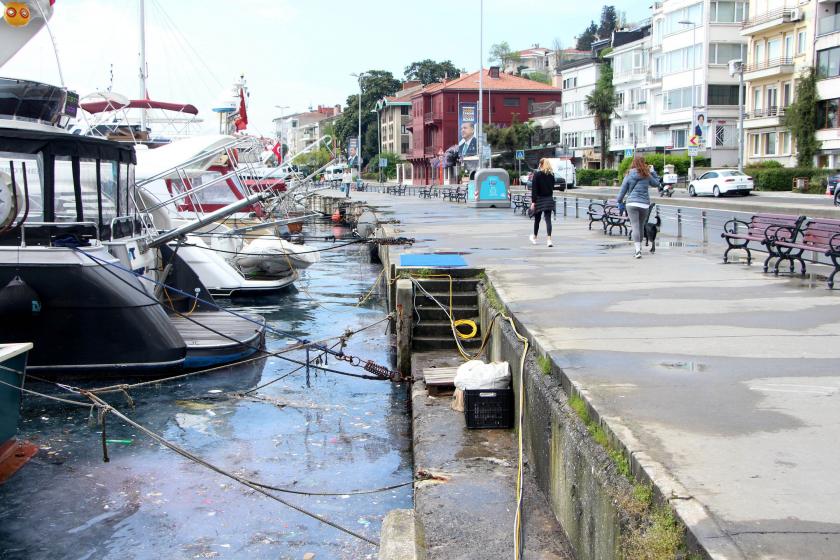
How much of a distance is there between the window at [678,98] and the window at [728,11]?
5.33 m

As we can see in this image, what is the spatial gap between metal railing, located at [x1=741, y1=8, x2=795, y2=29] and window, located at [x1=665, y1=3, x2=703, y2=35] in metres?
4.16

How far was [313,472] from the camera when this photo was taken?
9555 millimetres

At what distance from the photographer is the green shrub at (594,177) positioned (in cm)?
6988

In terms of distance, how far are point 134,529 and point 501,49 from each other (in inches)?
6422

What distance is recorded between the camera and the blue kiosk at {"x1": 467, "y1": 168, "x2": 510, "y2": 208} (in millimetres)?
36644

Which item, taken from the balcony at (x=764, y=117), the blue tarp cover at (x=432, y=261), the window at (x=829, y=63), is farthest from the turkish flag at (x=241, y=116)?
the balcony at (x=764, y=117)

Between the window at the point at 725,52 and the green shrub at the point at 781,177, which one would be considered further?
the window at the point at 725,52

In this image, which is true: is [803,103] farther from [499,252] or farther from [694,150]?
[499,252]

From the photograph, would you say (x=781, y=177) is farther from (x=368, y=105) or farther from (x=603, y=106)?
(x=368, y=105)

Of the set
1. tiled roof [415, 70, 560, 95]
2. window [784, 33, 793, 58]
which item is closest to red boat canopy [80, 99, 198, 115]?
window [784, 33, 793, 58]

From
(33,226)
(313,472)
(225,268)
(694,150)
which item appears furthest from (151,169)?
(694,150)

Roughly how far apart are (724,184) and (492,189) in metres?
16.1

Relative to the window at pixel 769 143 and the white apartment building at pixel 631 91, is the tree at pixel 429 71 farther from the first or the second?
the window at pixel 769 143

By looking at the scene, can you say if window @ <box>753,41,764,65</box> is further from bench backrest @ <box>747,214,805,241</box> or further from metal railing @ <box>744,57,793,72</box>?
bench backrest @ <box>747,214,805,241</box>
